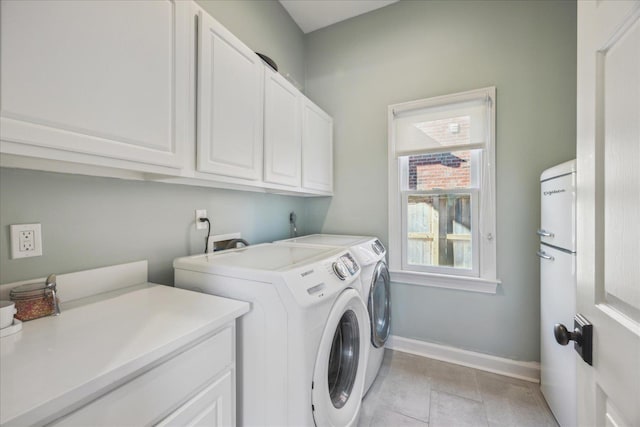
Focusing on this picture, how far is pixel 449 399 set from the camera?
170 cm

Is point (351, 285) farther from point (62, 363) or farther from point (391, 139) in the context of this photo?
point (391, 139)

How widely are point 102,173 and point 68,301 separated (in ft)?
1.77

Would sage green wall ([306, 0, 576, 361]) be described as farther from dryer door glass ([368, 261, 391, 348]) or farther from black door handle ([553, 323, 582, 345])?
black door handle ([553, 323, 582, 345])

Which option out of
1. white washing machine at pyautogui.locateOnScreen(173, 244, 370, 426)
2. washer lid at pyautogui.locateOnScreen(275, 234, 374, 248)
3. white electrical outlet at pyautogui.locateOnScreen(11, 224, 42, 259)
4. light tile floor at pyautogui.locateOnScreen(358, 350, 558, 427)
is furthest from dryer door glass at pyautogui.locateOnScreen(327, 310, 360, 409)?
white electrical outlet at pyautogui.locateOnScreen(11, 224, 42, 259)

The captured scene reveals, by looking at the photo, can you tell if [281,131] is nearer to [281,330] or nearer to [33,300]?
[281,330]

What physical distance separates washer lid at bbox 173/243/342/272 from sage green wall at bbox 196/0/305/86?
157cm

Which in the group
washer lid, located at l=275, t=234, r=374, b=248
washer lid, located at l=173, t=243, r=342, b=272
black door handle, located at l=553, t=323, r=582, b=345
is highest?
washer lid, located at l=275, t=234, r=374, b=248

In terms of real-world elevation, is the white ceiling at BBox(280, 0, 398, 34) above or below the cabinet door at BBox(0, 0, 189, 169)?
above

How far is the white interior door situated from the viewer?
47cm

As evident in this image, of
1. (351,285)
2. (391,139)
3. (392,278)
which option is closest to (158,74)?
(351,285)

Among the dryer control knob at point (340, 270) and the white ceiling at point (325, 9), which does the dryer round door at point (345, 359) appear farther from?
the white ceiling at point (325, 9)

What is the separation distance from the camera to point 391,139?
2342 millimetres

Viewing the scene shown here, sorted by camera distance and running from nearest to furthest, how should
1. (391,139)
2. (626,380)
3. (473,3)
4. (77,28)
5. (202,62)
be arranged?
(626,380)
(77,28)
(202,62)
(473,3)
(391,139)

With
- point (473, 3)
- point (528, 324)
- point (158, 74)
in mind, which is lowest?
point (528, 324)
